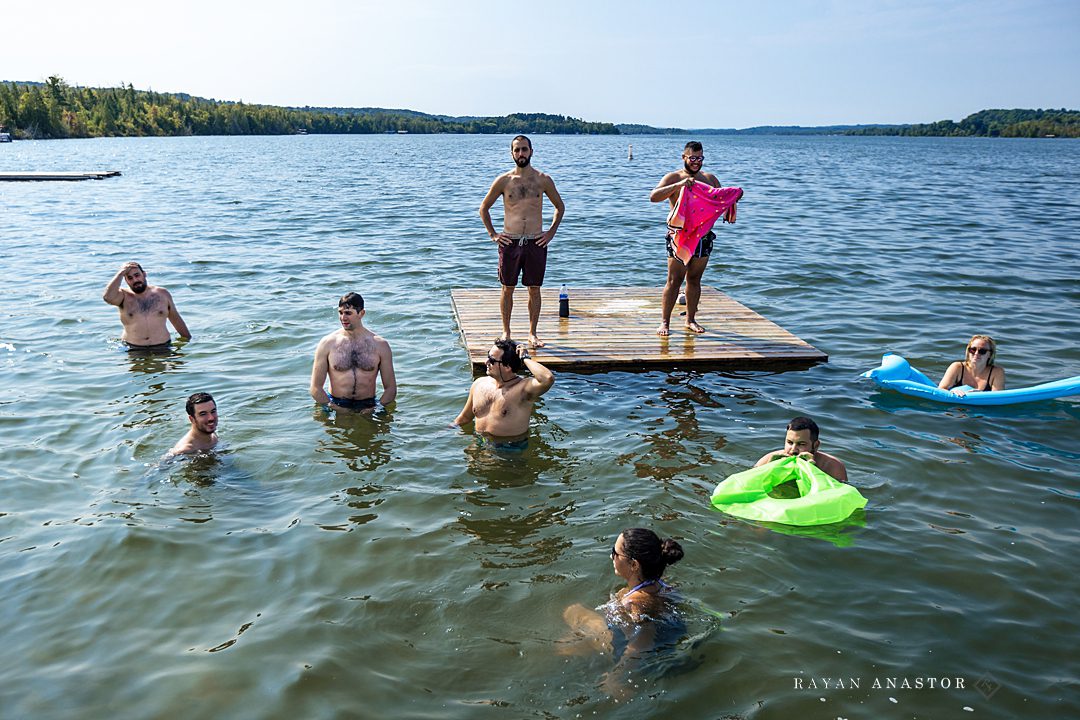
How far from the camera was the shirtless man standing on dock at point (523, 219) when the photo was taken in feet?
29.2

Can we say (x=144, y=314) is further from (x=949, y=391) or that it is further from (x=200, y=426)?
(x=949, y=391)

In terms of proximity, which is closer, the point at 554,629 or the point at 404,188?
the point at 554,629

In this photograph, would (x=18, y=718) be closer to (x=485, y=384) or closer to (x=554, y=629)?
(x=554, y=629)

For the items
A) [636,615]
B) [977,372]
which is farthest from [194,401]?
[977,372]

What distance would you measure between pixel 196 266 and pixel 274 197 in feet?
54.1

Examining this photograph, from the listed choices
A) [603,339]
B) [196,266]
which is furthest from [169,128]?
[603,339]

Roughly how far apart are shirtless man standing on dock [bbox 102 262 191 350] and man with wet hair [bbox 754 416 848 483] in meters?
7.99

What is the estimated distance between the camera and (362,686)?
448cm

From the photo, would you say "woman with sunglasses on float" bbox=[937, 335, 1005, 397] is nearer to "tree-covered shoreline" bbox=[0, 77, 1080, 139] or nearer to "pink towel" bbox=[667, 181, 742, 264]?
"pink towel" bbox=[667, 181, 742, 264]

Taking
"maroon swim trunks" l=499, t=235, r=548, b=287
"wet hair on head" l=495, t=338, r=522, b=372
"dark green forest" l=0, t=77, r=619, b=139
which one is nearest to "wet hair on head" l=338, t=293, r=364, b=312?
"wet hair on head" l=495, t=338, r=522, b=372

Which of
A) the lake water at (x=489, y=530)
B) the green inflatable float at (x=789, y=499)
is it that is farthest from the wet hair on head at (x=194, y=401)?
the green inflatable float at (x=789, y=499)

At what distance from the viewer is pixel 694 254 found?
31.4ft

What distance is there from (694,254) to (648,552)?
5497 mm

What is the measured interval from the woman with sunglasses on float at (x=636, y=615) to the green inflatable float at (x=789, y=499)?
4.90 feet
